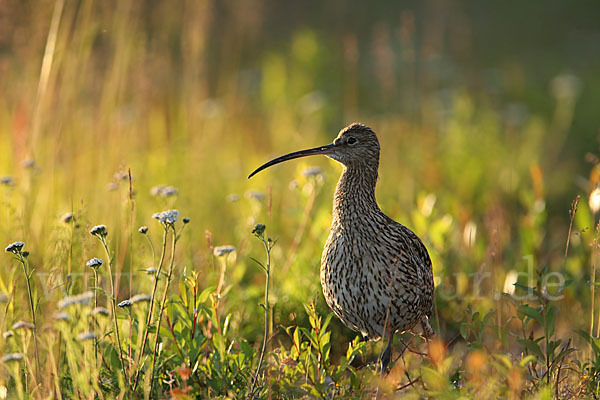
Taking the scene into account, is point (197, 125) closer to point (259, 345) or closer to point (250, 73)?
point (259, 345)

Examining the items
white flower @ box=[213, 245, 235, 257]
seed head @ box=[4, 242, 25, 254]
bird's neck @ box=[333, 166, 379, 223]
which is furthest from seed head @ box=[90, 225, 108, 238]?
bird's neck @ box=[333, 166, 379, 223]

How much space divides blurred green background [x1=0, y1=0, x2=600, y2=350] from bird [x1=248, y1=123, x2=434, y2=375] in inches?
15.2

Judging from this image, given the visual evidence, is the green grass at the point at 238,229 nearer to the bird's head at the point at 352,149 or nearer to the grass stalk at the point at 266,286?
the grass stalk at the point at 266,286

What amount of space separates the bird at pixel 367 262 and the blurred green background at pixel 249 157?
1.26ft

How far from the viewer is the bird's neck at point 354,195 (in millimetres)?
3259

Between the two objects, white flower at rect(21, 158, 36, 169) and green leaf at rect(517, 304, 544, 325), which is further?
white flower at rect(21, 158, 36, 169)

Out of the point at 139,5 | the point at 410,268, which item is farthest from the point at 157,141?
the point at 410,268

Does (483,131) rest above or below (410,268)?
above

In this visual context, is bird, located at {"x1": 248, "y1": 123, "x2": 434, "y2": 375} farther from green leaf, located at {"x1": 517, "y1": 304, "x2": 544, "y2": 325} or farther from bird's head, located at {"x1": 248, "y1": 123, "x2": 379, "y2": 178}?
green leaf, located at {"x1": 517, "y1": 304, "x2": 544, "y2": 325}

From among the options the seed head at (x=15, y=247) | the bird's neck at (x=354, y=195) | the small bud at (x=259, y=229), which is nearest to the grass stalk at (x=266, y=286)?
the small bud at (x=259, y=229)

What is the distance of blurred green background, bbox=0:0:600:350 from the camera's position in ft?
13.1

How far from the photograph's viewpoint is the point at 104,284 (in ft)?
12.8

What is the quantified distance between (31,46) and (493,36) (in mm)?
13032

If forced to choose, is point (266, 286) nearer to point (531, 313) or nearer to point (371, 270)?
point (371, 270)
